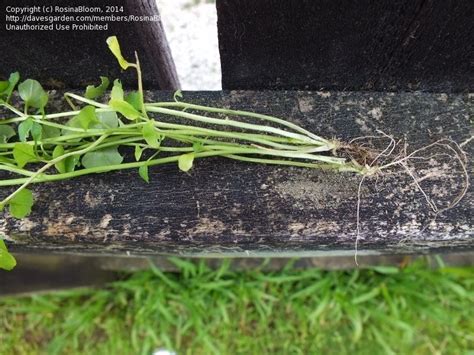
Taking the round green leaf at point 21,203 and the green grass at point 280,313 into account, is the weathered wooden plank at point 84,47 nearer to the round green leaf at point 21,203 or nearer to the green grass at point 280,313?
the round green leaf at point 21,203

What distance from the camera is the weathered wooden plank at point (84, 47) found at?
3.33 ft

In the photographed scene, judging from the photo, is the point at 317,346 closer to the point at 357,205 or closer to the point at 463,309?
the point at 463,309

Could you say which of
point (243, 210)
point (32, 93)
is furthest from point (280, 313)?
point (32, 93)

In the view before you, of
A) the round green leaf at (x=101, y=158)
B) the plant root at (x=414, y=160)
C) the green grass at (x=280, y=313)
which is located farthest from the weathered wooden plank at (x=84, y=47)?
the green grass at (x=280, y=313)

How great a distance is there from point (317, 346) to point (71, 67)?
1.51 m

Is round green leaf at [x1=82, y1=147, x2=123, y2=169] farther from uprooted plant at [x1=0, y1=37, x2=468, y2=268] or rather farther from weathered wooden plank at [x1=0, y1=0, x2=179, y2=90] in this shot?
weathered wooden plank at [x1=0, y1=0, x2=179, y2=90]

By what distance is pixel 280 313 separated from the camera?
7.02ft

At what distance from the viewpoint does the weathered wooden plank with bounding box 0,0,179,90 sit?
1.01 meters

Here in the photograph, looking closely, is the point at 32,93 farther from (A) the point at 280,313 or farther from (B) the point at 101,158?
(A) the point at 280,313

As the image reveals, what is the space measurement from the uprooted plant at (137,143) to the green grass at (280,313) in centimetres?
108

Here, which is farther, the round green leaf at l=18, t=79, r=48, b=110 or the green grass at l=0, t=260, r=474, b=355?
the green grass at l=0, t=260, r=474, b=355

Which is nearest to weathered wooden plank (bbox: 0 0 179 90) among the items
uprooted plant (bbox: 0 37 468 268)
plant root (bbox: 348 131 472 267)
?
uprooted plant (bbox: 0 37 468 268)

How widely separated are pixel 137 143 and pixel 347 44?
47 centimetres

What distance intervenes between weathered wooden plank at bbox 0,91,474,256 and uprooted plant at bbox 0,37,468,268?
0.10ft
